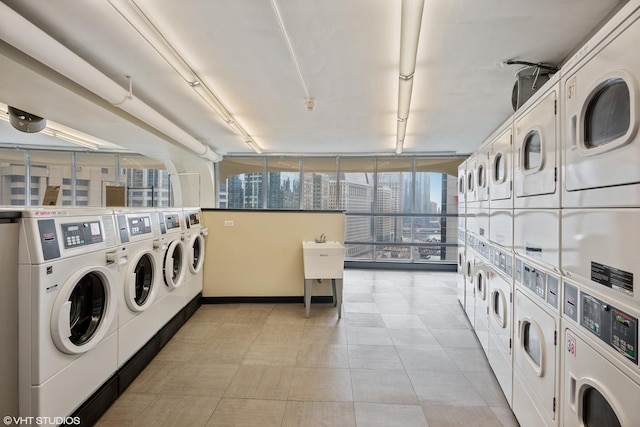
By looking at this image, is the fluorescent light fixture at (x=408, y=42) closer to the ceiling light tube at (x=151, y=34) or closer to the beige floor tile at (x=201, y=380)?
the ceiling light tube at (x=151, y=34)

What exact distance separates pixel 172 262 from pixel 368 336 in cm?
216

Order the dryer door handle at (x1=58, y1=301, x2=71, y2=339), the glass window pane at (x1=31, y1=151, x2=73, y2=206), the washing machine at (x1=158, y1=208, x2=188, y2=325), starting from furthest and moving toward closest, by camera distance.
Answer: the glass window pane at (x1=31, y1=151, x2=73, y2=206), the washing machine at (x1=158, y1=208, x2=188, y2=325), the dryer door handle at (x1=58, y1=301, x2=71, y2=339)

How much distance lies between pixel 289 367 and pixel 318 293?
1.63 meters

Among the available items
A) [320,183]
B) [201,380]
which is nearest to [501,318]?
[201,380]

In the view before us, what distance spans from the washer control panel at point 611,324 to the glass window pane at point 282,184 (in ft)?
21.4

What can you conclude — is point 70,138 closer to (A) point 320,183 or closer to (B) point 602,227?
(A) point 320,183

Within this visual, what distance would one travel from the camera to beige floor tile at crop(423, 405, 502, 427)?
1811 mm

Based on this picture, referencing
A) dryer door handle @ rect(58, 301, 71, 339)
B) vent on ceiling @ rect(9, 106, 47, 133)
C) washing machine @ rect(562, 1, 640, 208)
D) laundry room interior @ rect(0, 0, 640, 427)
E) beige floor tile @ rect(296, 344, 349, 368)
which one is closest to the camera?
washing machine @ rect(562, 1, 640, 208)

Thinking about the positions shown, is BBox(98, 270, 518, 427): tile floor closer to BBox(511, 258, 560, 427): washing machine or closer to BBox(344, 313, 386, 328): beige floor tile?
BBox(344, 313, 386, 328): beige floor tile

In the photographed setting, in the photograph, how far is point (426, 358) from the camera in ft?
8.59

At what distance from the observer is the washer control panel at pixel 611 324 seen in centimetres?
88

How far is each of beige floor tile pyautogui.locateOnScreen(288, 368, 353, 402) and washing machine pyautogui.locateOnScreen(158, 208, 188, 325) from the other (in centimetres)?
145

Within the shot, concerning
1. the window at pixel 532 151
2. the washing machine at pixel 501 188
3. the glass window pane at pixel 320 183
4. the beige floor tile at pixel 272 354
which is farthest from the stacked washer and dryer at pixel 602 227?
the glass window pane at pixel 320 183

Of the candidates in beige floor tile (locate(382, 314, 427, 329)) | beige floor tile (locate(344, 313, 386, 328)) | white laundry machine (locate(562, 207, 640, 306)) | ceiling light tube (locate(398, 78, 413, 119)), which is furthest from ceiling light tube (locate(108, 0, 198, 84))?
beige floor tile (locate(382, 314, 427, 329))
